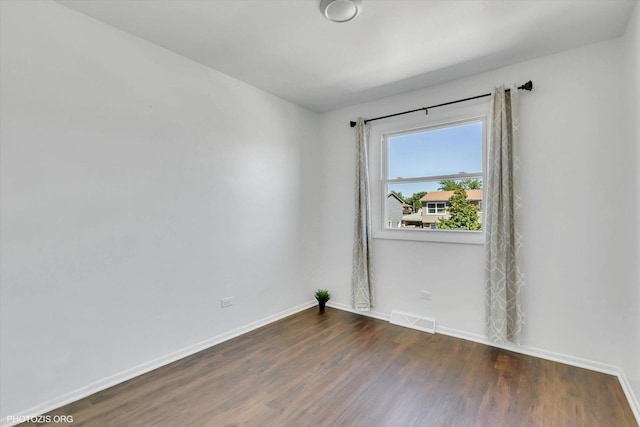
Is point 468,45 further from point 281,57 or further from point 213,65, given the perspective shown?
point 213,65

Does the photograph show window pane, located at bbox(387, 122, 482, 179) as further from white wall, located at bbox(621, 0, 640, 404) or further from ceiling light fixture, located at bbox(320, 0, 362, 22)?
ceiling light fixture, located at bbox(320, 0, 362, 22)

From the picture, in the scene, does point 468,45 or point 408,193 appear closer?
point 468,45

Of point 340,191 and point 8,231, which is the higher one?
point 340,191

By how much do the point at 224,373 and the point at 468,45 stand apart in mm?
3298

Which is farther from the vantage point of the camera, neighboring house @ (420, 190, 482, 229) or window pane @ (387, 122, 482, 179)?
neighboring house @ (420, 190, 482, 229)

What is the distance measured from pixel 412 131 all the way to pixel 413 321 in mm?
2158

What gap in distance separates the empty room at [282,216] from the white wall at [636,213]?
0.10 ft

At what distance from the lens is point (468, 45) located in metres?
2.42

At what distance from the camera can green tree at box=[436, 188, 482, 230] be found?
9.94 feet

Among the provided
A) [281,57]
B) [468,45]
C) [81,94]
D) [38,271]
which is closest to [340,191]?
[281,57]

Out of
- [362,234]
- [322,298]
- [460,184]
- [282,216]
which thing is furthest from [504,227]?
[282,216]

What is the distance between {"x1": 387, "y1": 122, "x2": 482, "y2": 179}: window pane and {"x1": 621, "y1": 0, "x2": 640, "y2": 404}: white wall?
1083mm

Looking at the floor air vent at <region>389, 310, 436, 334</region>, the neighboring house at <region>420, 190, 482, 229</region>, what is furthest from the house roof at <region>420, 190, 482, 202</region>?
the floor air vent at <region>389, 310, 436, 334</region>

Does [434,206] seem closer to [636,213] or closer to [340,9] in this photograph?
[636,213]
